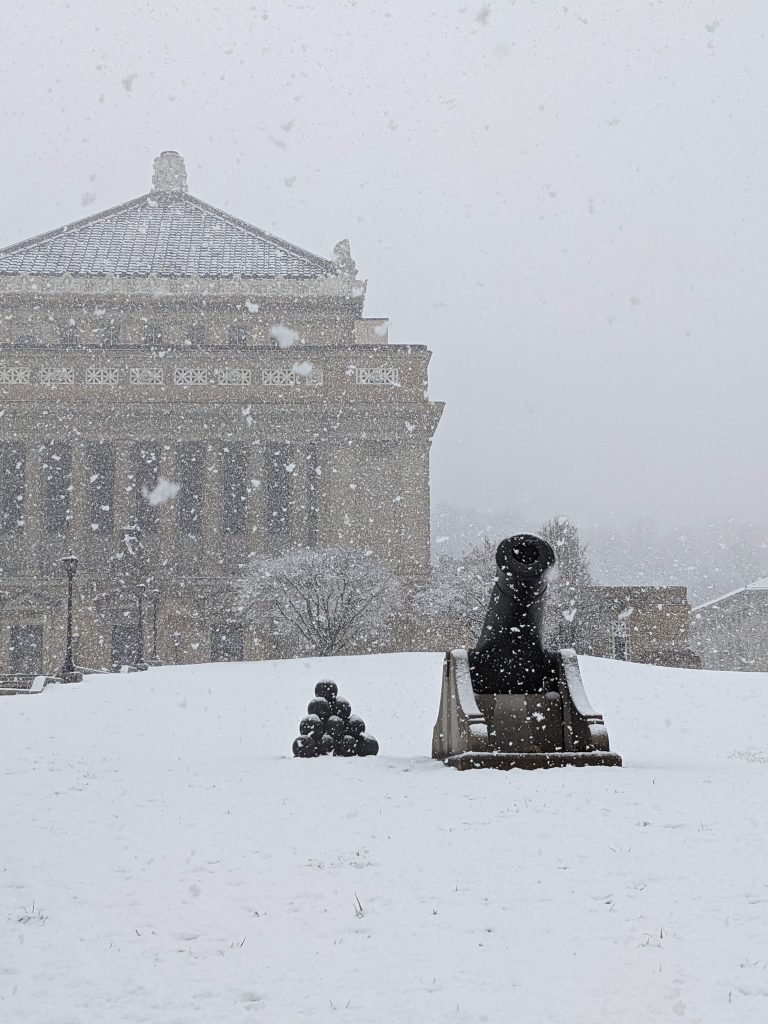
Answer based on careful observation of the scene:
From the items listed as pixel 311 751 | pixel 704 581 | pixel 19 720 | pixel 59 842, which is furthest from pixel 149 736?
pixel 704 581

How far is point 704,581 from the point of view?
10956cm

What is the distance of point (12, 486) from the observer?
42969mm

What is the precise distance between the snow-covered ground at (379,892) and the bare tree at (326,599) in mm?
20855

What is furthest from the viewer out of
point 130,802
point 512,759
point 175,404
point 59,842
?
point 175,404

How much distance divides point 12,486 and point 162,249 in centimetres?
1396

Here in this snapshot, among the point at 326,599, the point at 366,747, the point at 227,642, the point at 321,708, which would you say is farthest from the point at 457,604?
the point at 366,747

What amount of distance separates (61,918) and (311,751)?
667 centimetres

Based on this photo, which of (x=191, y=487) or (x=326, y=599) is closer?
(x=326, y=599)

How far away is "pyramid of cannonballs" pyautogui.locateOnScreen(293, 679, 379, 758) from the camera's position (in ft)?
40.1

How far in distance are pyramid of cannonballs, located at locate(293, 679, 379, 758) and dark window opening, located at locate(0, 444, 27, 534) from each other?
107 ft

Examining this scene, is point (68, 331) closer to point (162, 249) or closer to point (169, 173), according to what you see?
point (162, 249)

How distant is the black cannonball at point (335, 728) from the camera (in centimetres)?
1241

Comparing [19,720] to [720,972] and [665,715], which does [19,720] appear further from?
[720,972]

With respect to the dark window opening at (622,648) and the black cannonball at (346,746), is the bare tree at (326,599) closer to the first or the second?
the dark window opening at (622,648)
